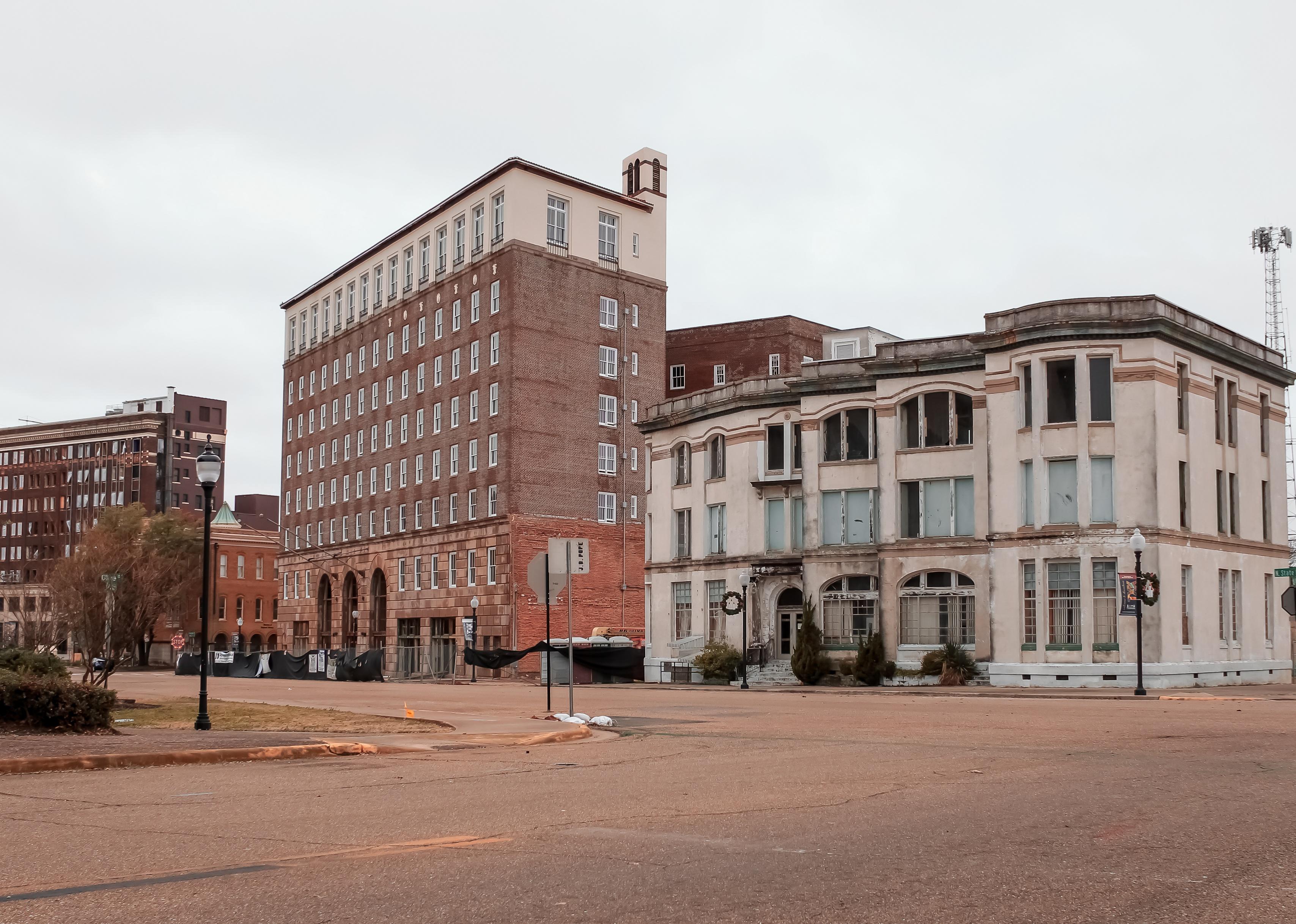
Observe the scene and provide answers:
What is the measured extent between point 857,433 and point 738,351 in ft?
97.8

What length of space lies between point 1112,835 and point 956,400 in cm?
3947

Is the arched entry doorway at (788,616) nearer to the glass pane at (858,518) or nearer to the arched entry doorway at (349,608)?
the glass pane at (858,518)

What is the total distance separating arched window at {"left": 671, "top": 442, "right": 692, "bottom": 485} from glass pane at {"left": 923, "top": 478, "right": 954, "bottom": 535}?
1323cm

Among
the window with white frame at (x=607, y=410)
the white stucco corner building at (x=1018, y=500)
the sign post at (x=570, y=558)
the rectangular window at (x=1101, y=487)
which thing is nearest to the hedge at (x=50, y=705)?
the sign post at (x=570, y=558)

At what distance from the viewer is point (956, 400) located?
156 feet

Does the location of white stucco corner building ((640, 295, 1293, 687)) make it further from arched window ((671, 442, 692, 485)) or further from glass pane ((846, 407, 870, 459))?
arched window ((671, 442, 692, 485))

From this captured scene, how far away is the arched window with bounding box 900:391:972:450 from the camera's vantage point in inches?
1868

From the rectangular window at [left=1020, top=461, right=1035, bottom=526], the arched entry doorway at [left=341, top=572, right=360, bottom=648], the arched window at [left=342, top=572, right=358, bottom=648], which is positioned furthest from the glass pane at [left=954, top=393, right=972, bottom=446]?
the arched entry doorway at [left=341, top=572, right=360, bottom=648]

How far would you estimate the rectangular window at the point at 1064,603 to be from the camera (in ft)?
141

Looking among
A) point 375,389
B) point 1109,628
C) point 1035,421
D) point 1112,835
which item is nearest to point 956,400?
point 1035,421

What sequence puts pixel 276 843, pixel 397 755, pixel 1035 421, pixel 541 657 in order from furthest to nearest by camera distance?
1. pixel 541 657
2. pixel 1035 421
3. pixel 397 755
4. pixel 276 843

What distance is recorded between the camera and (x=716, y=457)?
56812 mm

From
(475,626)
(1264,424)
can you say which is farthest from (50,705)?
(475,626)

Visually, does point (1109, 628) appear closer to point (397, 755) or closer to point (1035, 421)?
point (1035, 421)
